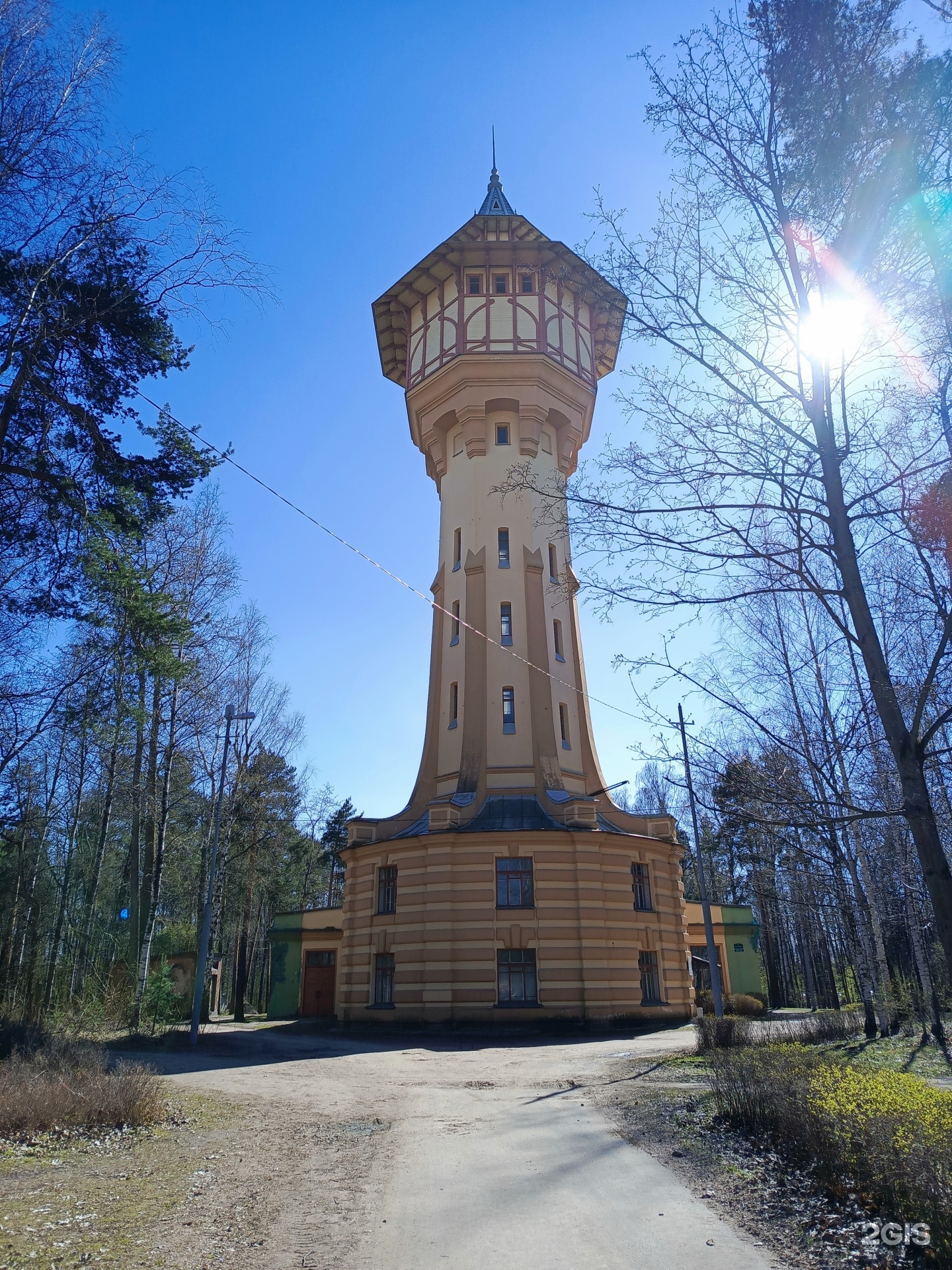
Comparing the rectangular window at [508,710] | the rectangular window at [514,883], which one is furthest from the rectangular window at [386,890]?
the rectangular window at [508,710]

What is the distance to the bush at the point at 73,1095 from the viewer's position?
8.50 metres

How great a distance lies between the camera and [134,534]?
40.2 ft

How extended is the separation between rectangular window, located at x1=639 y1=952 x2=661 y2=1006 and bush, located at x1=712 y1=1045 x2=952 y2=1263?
17958 mm

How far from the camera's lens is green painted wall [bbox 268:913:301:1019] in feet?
122

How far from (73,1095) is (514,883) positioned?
704 inches

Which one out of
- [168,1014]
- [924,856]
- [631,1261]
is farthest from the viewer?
[168,1014]

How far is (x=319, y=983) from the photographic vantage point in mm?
35938

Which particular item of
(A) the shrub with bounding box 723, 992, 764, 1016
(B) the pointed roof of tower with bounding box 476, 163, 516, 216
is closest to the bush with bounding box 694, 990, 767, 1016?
(A) the shrub with bounding box 723, 992, 764, 1016

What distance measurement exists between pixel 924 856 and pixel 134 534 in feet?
36.7

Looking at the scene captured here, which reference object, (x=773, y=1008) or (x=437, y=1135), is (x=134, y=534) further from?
(x=773, y=1008)

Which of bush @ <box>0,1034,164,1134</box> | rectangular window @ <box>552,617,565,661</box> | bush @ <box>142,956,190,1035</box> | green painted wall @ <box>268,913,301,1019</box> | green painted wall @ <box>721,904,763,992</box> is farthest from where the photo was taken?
green painted wall @ <box>721,904,763,992</box>

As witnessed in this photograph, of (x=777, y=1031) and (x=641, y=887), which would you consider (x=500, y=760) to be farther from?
(x=777, y=1031)

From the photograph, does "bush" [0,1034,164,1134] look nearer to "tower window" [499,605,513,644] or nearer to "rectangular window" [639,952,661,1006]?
"rectangular window" [639,952,661,1006]

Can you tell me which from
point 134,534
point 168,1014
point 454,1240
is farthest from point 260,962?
point 454,1240
